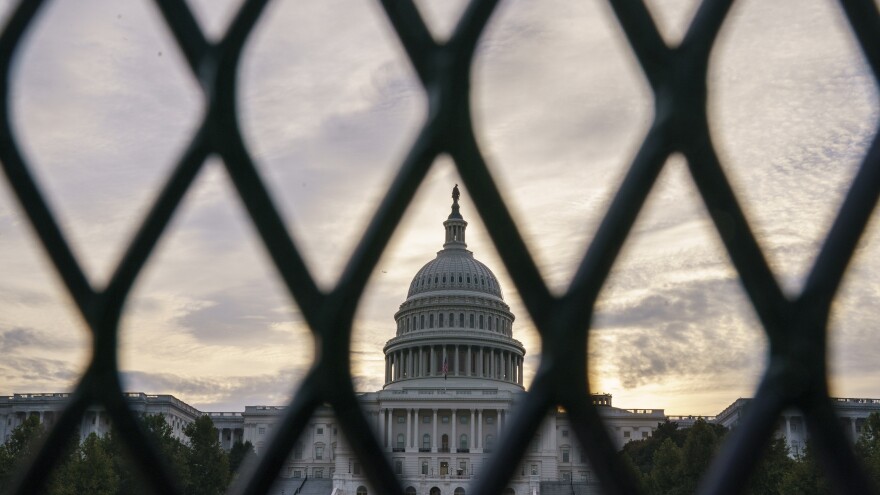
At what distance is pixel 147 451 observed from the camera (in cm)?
217

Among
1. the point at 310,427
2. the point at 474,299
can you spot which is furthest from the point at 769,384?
the point at 474,299

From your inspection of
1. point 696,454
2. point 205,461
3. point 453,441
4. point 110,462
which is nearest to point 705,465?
point 696,454

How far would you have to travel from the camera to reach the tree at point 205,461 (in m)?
47.5

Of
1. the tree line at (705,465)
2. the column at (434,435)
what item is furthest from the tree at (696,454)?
the column at (434,435)

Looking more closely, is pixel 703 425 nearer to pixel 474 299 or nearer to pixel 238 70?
pixel 474 299

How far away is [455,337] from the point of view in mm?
130250

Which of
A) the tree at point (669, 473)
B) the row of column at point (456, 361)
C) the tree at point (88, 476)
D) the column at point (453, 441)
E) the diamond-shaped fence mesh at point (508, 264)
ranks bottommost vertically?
the diamond-shaped fence mesh at point (508, 264)

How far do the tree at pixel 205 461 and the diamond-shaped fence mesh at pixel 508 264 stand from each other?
41.5m

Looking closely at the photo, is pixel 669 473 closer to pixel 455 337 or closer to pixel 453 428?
pixel 453 428

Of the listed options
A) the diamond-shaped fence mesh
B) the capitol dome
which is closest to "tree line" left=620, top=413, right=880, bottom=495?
the diamond-shaped fence mesh

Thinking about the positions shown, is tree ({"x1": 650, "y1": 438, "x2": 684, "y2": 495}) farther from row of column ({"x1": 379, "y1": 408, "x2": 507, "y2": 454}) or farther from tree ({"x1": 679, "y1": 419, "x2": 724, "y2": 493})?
row of column ({"x1": 379, "y1": 408, "x2": 507, "y2": 454})

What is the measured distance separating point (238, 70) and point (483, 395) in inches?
4747

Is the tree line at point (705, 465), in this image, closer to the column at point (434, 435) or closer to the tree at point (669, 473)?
the tree at point (669, 473)

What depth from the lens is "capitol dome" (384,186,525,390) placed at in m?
130
